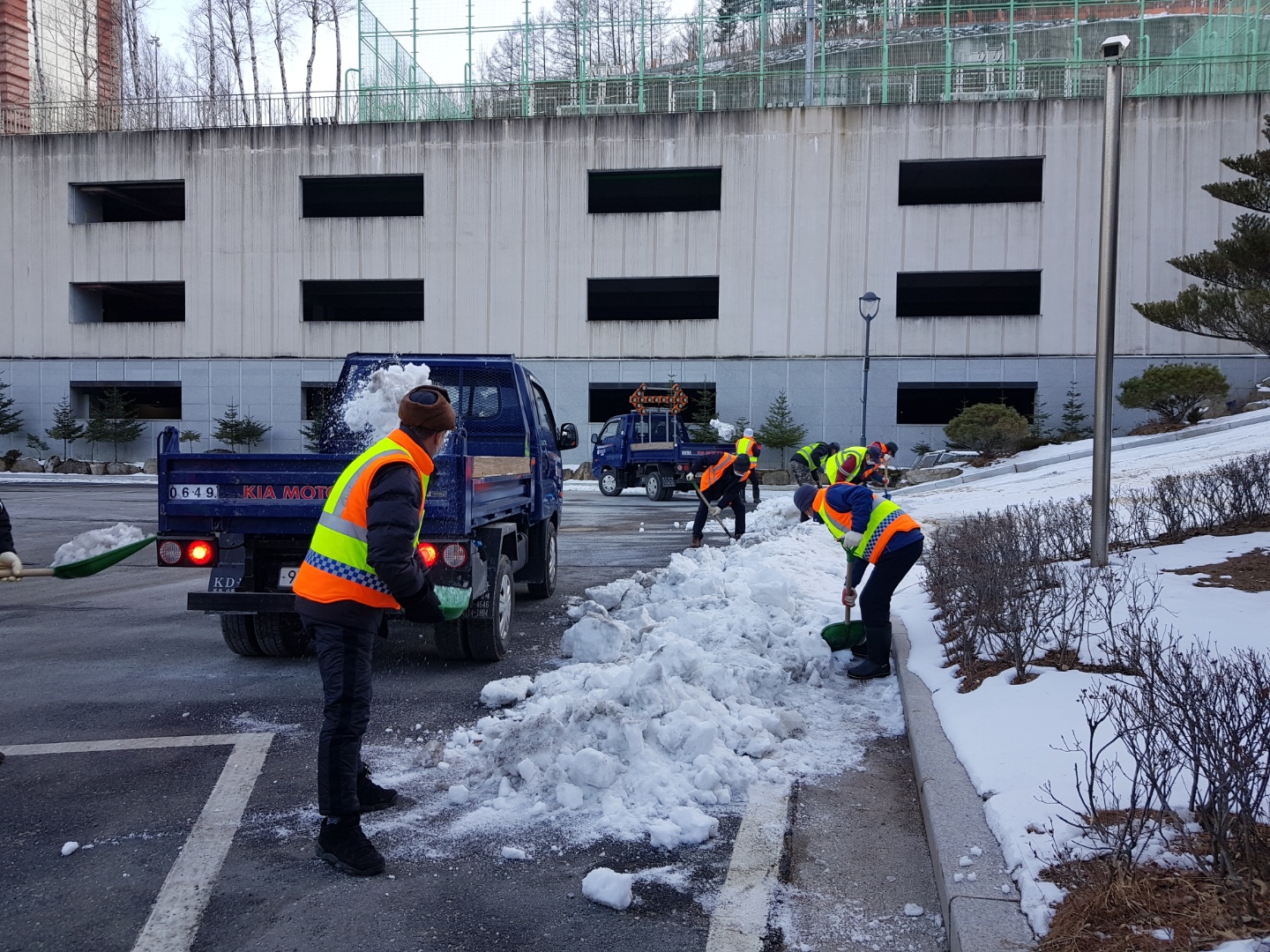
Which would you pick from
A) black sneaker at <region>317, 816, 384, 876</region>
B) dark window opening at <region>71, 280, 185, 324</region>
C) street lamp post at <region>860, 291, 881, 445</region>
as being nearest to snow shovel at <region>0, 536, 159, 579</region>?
black sneaker at <region>317, 816, 384, 876</region>

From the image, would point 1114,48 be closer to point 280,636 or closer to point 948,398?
point 280,636

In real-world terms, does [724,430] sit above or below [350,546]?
below

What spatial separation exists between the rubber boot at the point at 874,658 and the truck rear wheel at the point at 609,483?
1832cm

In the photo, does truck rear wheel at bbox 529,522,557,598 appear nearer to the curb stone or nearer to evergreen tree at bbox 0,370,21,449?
the curb stone

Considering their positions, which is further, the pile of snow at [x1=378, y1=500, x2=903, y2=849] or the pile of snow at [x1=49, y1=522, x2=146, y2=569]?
the pile of snow at [x1=49, y1=522, x2=146, y2=569]

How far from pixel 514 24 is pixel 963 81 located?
47.2 ft

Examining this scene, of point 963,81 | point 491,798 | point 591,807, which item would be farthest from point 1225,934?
point 963,81

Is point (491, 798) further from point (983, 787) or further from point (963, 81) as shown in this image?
point (963, 81)

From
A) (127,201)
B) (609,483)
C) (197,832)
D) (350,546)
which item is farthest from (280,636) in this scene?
(127,201)

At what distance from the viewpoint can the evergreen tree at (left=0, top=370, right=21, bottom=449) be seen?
33750 millimetres

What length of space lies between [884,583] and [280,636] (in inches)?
166

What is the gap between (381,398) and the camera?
8.44 metres

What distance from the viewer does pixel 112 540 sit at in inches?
240

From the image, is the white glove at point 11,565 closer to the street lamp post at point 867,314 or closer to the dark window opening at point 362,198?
the street lamp post at point 867,314
